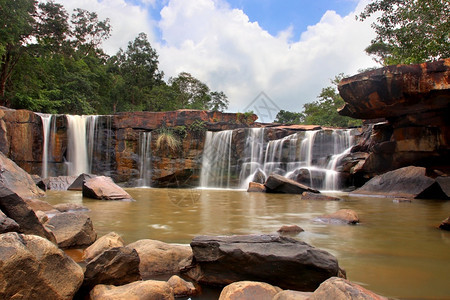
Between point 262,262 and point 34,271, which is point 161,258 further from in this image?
point 34,271

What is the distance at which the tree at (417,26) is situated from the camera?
34.9 feet

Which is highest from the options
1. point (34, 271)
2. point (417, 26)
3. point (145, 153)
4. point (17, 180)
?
point (417, 26)

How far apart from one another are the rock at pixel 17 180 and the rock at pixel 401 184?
10.4m

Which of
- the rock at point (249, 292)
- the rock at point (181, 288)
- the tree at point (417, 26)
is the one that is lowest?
the rock at point (181, 288)

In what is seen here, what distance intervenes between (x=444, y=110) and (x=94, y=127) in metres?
17.6

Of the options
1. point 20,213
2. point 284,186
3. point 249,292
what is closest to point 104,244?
point 20,213

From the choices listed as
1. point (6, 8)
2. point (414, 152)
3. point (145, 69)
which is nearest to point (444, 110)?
point (414, 152)

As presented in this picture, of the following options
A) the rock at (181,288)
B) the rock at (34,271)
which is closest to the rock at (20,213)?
the rock at (34,271)

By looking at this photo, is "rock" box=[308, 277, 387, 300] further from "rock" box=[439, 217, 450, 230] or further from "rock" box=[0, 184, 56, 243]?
"rock" box=[439, 217, 450, 230]

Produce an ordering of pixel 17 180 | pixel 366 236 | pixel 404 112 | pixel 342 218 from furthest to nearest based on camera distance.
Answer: pixel 404 112, pixel 17 180, pixel 342 218, pixel 366 236

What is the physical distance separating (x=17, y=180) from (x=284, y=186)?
27.8 ft

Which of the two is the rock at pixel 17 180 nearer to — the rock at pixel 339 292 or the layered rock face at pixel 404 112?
the rock at pixel 339 292

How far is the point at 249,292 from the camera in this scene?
2113 mm

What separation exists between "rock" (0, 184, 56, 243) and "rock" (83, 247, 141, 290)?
898 mm
